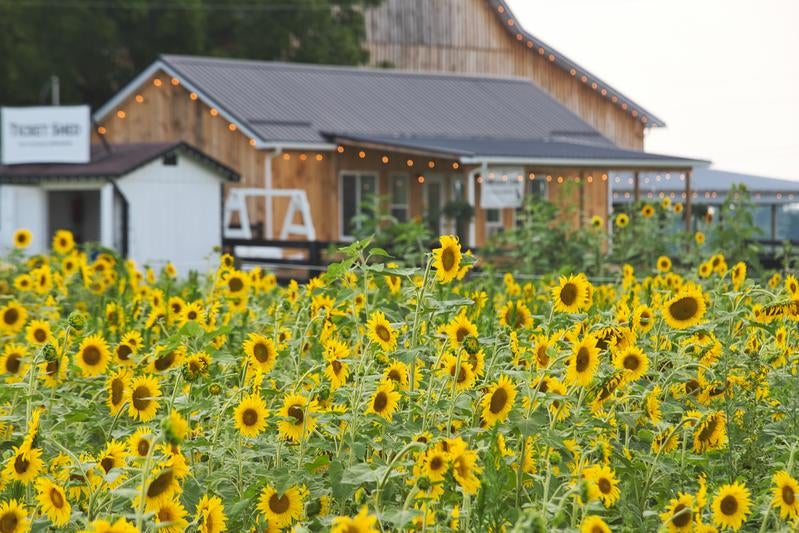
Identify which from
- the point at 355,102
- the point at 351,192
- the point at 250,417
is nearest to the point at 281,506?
the point at 250,417

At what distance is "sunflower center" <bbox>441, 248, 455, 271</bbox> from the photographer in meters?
3.94

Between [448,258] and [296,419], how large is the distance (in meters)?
0.61

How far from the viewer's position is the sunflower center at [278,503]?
370 centimetres

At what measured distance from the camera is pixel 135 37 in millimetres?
39125

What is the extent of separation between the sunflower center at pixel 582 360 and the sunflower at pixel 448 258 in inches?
17.3

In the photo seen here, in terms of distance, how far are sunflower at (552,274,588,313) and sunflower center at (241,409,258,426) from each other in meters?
0.92

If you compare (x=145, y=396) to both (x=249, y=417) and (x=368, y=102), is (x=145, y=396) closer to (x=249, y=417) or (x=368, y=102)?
(x=249, y=417)

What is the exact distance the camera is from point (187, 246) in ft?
76.5

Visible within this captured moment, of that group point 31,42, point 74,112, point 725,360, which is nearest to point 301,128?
point 74,112

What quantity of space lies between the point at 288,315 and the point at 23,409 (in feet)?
3.78

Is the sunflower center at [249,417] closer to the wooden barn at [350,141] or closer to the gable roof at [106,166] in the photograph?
the gable roof at [106,166]

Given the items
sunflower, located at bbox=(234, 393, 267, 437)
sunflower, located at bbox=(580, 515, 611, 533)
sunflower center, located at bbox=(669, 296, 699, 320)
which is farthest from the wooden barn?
sunflower, located at bbox=(580, 515, 611, 533)

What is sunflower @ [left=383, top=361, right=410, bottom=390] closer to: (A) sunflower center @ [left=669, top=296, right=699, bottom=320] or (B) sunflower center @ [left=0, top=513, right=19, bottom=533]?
(A) sunflower center @ [left=669, top=296, right=699, bottom=320]

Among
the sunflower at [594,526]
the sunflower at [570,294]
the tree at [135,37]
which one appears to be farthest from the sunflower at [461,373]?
the tree at [135,37]
